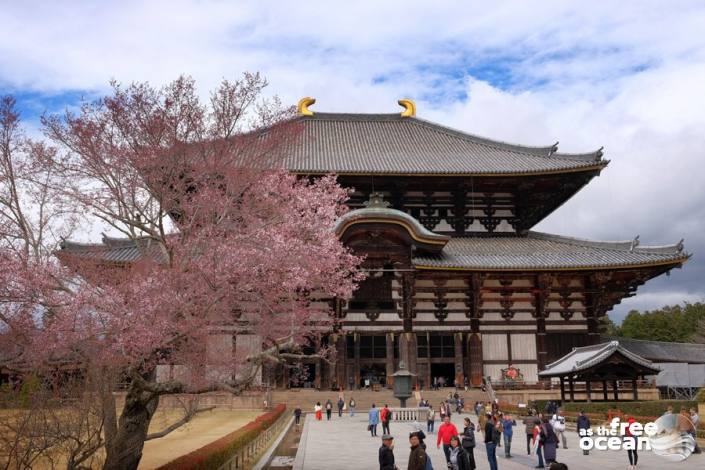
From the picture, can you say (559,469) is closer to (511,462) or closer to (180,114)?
(180,114)

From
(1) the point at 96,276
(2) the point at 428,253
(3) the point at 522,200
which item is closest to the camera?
(1) the point at 96,276

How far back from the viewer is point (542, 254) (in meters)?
39.3

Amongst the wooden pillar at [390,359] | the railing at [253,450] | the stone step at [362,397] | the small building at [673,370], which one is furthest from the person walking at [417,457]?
the small building at [673,370]

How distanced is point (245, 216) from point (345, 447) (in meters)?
10.8

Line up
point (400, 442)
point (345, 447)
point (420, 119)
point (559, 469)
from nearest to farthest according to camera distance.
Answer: point (559, 469) → point (345, 447) → point (400, 442) → point (420, 119)

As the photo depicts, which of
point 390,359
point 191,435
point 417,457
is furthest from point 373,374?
point 417,457

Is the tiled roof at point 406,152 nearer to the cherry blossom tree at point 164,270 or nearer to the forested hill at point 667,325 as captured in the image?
the cherry blossom tree at point 164,270

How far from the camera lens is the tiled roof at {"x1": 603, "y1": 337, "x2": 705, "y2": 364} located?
139ft

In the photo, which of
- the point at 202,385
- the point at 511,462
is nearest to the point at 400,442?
the point at 511,462

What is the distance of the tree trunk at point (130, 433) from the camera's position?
1256 cm

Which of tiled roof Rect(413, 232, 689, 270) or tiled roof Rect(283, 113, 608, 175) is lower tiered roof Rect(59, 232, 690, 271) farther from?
tiled roof Rect(283, 113, 608, 175)

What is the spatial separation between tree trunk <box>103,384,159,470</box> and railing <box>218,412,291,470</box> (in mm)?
1980

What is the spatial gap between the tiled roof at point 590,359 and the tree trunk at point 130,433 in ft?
71.2

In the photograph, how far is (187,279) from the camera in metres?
12.3
